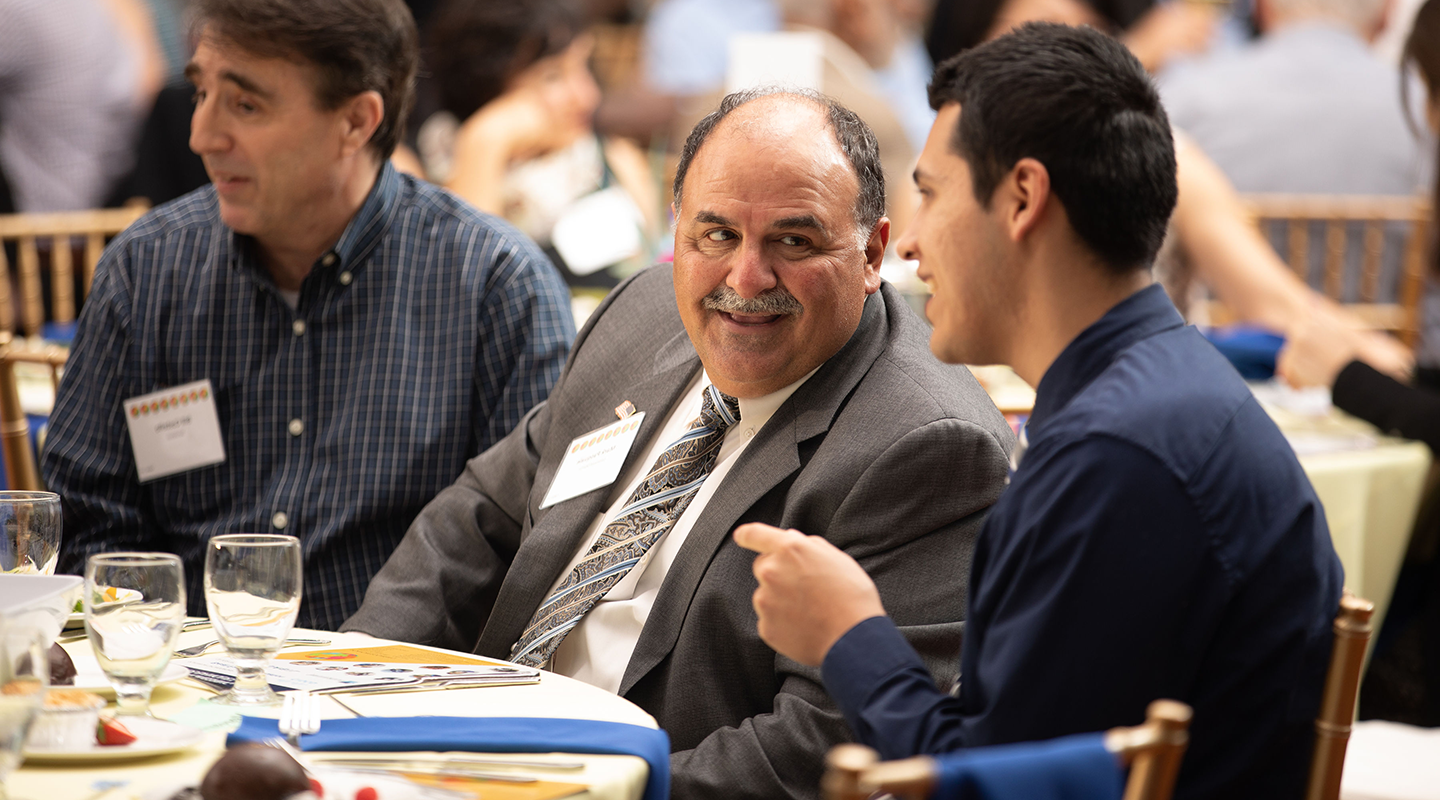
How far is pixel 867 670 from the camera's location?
140 cm

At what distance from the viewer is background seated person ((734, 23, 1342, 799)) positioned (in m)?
1.26

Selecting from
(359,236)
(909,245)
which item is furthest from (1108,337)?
(359,236)

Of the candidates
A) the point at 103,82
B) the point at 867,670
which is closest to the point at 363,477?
the point at 867,670

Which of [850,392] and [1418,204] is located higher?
[850,392]

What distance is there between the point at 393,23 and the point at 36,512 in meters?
1.37

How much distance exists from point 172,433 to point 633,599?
1.15m

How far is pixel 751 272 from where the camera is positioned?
1.96 meters

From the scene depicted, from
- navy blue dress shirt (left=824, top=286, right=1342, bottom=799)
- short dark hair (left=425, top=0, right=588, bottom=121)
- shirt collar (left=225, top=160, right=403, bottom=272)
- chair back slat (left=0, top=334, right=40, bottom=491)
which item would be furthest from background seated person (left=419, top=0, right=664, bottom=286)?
navy blue dress shirt (left=824, top=286, right=1342, bottom=799)

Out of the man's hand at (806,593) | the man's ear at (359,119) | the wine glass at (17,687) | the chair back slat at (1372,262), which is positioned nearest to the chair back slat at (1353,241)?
the chair back slat at (1372,262)

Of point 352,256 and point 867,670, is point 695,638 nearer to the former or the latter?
point 867,670

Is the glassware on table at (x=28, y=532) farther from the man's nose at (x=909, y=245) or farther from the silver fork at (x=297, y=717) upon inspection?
the man's nose at (x=909, y=245)

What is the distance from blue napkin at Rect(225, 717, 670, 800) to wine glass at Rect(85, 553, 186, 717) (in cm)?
11

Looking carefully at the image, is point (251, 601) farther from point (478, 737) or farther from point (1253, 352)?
point (1253, 352)

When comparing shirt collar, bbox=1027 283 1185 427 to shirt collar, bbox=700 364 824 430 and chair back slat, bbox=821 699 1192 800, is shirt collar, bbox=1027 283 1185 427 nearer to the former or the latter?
chair back slat, bbox=821 699 1192 800
